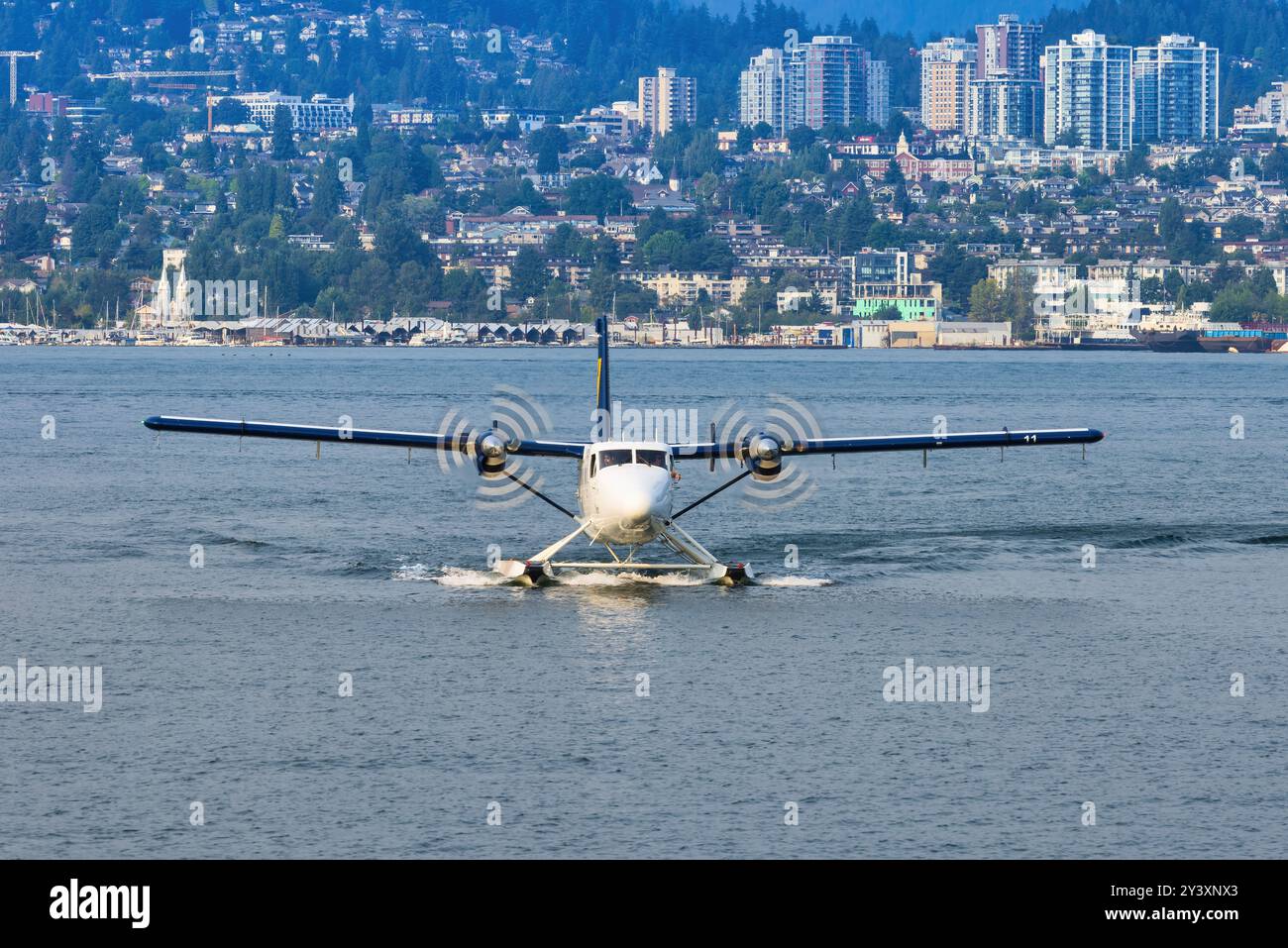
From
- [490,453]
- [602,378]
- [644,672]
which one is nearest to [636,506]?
[490,453]

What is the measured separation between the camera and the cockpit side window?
40375 mm

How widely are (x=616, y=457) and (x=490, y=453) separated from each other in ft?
7.39

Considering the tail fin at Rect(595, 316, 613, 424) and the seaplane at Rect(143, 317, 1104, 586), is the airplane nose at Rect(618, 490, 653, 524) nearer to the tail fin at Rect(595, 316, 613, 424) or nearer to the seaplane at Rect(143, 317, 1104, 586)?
the seaplane at Rect(143, 317, 1104, 586)

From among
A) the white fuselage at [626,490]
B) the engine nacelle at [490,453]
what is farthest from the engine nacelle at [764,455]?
the engine nacelle at [490,453]

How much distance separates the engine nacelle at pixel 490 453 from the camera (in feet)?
135

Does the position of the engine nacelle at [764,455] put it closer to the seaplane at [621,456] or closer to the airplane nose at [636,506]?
the seaplane at [621,456]

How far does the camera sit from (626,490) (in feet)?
129

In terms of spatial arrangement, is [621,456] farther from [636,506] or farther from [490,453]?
[490,453]

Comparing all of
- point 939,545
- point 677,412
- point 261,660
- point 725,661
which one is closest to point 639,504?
point 725,661

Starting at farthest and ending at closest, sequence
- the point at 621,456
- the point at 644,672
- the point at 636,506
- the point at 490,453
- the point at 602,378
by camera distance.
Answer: the point at 602,378, the point at 490,453, the point at 621,456, the point at 636,506, the point at 644,672

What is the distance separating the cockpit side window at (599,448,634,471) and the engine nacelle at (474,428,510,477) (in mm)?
1797
